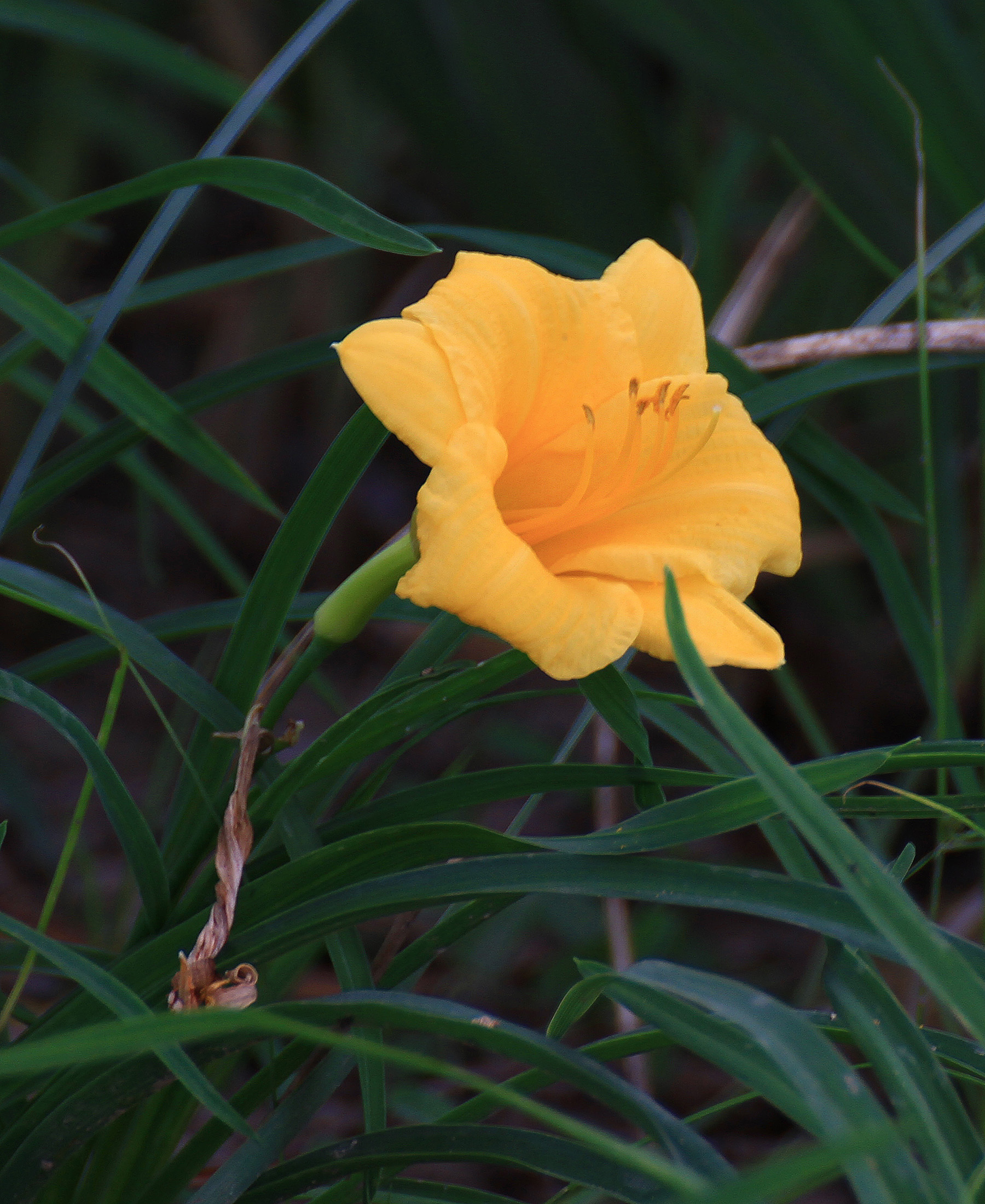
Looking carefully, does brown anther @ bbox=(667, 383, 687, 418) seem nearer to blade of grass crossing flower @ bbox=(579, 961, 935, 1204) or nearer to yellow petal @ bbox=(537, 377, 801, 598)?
yellow petal @ bbox=(537, 377, 801, 598)

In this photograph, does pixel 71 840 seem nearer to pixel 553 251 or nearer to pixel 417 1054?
pixel 417 1054

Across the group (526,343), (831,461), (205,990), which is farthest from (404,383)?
(831,461)

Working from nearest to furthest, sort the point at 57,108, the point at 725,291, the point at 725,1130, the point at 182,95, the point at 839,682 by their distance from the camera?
the point at 725,1130
the point at 57,108
the point at 725,291
the point at 839,682
the point at 182,95

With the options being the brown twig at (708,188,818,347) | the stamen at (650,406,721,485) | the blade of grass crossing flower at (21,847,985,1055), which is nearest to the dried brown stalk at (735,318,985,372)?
the brown twig at (708,188,818,347)

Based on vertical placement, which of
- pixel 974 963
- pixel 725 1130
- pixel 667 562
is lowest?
pixel 725 1130

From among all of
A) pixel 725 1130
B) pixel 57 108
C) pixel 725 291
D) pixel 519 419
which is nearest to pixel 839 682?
pixel 725 291

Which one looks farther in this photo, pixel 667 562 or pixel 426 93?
pixel 426 93

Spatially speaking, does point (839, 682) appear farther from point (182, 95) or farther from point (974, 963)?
point (182, 95)

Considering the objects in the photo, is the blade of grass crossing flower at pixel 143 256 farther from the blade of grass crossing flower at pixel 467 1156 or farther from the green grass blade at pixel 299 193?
the blade of grass crossing flower at pixel 467 1156
